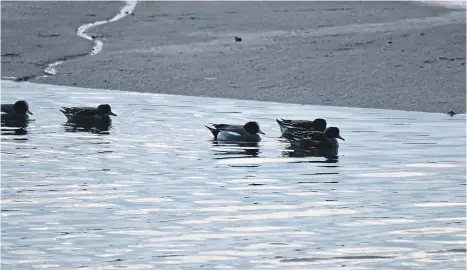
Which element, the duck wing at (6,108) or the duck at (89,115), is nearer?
the duck at (89,115)

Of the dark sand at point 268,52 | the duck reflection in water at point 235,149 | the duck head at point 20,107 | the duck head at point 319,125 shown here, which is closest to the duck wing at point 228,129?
the duck reflection in water at point 235,149

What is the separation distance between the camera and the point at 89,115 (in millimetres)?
18641

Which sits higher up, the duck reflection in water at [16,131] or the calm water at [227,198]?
the duck reflection in water at [16,131]

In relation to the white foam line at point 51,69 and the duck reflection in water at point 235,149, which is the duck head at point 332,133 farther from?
the white foam line at point 51,69

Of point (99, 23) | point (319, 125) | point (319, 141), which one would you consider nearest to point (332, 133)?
point (319, 141)

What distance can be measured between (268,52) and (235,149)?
32.7ft

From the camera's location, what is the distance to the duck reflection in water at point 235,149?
15307 mm

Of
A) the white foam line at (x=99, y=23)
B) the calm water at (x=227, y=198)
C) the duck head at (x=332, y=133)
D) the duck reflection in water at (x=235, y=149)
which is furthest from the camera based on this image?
the white foam line at (x=99, y=23)

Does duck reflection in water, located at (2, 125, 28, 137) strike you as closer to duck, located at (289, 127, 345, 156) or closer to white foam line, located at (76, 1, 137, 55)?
duck, located at (289, 127, 345, 156)

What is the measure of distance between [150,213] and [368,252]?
7.61ft

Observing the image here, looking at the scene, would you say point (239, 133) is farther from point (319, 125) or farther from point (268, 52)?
point (268, 52)

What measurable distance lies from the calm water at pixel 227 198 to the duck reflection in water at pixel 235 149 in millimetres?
48

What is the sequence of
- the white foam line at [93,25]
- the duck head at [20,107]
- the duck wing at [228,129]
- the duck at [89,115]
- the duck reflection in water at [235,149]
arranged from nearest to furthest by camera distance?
the duck reflection in water at [235,149] → the duck wing at [228,129] → the duck at [89,115] → the duck head at [20,107] → the white foam line at [93,25]

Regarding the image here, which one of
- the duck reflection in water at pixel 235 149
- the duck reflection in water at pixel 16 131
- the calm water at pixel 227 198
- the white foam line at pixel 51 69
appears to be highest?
the white foam line at pixel 51 69
